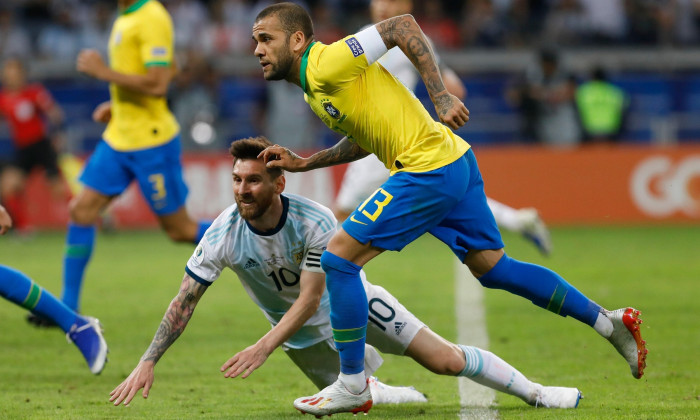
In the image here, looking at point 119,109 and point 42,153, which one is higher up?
point 119,109

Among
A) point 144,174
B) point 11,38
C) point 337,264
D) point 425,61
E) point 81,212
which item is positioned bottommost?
point 11,38

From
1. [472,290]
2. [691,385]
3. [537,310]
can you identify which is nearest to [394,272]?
[472,290]

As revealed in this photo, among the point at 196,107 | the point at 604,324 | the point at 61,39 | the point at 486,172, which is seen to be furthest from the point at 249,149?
the point at 61,39

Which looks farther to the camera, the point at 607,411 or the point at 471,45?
the point at 471,45

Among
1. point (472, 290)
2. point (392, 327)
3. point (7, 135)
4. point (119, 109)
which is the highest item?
point (392, 327)

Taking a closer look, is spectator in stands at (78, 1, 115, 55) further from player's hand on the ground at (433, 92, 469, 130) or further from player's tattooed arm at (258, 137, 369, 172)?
player's hand on the ground at (433, 92, 469, 130)

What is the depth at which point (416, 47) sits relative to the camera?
15.7 feet

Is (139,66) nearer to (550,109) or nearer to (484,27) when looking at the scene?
(550,109)

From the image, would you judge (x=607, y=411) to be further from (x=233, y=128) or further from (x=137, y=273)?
(x=233, y=128)

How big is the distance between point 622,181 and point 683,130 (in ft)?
9.44

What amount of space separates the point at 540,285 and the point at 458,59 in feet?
46.9

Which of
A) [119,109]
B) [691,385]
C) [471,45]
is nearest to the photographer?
[691,385]

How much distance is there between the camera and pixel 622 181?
15.8 meters

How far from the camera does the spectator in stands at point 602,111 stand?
1709 cm
